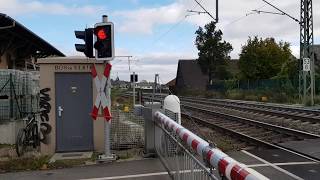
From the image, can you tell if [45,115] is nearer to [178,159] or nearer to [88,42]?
[88,42]

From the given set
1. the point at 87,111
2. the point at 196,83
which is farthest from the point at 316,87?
the point at 196,83

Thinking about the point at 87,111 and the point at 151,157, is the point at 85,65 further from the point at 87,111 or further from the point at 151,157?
the point at 151,157

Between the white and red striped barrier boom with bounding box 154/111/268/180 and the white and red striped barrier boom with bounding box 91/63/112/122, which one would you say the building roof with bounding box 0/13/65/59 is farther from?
the white and red striped barrier boom with bounding box 154/111/268/180

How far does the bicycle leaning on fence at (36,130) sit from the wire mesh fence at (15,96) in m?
1.06

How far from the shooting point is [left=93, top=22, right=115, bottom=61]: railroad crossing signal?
35.2 ft

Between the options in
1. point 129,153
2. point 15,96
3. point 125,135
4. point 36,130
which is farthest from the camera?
point 15,96

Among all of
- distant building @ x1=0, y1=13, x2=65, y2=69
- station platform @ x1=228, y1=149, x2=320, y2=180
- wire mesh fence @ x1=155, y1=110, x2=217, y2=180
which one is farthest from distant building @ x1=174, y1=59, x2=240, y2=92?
wire mesh fence @ x1=155, y1=110, x2=217, y2=180

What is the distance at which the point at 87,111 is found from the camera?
12.1 metres

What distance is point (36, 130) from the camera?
43.3ft

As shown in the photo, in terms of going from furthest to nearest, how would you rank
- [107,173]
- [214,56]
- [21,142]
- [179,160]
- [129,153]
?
[214,56] → [21,142] → [129,153] → [107,173] → [179,160]

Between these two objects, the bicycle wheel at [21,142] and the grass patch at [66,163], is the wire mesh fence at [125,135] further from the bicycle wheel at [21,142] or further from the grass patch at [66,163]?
Answer: the bicycle wheel at [21,142]

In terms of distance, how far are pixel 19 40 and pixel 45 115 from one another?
1439 centimetres

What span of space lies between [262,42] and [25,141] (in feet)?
216

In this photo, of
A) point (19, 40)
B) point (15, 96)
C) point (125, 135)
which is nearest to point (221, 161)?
point (125, 135)
